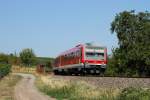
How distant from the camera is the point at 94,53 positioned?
155ft

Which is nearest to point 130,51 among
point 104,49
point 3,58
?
point 104,49

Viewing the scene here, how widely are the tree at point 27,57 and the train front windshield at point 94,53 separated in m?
88.9

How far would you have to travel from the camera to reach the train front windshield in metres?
46.6

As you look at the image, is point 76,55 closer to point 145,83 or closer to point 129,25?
point 145,83

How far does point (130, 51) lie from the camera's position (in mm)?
69875

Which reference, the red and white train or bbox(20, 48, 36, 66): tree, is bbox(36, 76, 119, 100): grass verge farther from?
bbox(20, 48, 36, 66): tree

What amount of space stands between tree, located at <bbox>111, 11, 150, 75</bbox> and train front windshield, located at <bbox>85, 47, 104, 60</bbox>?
1853cm

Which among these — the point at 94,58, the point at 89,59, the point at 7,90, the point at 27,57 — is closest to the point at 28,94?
the point at 7,90

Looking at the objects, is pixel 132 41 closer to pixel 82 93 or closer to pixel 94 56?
pixel 94 56

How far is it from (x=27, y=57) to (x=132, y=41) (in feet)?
218

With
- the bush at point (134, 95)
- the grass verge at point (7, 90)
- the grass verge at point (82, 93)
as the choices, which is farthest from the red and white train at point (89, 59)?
the bush at point (134, 95)

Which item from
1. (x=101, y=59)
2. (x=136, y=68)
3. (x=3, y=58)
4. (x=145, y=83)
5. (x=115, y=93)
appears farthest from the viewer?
(x=3, y=58)

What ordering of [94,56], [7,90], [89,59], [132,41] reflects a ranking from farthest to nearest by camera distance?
[132,41] < [94,56] < [89,59] < [7,90]

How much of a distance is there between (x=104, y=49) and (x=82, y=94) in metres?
23.1
